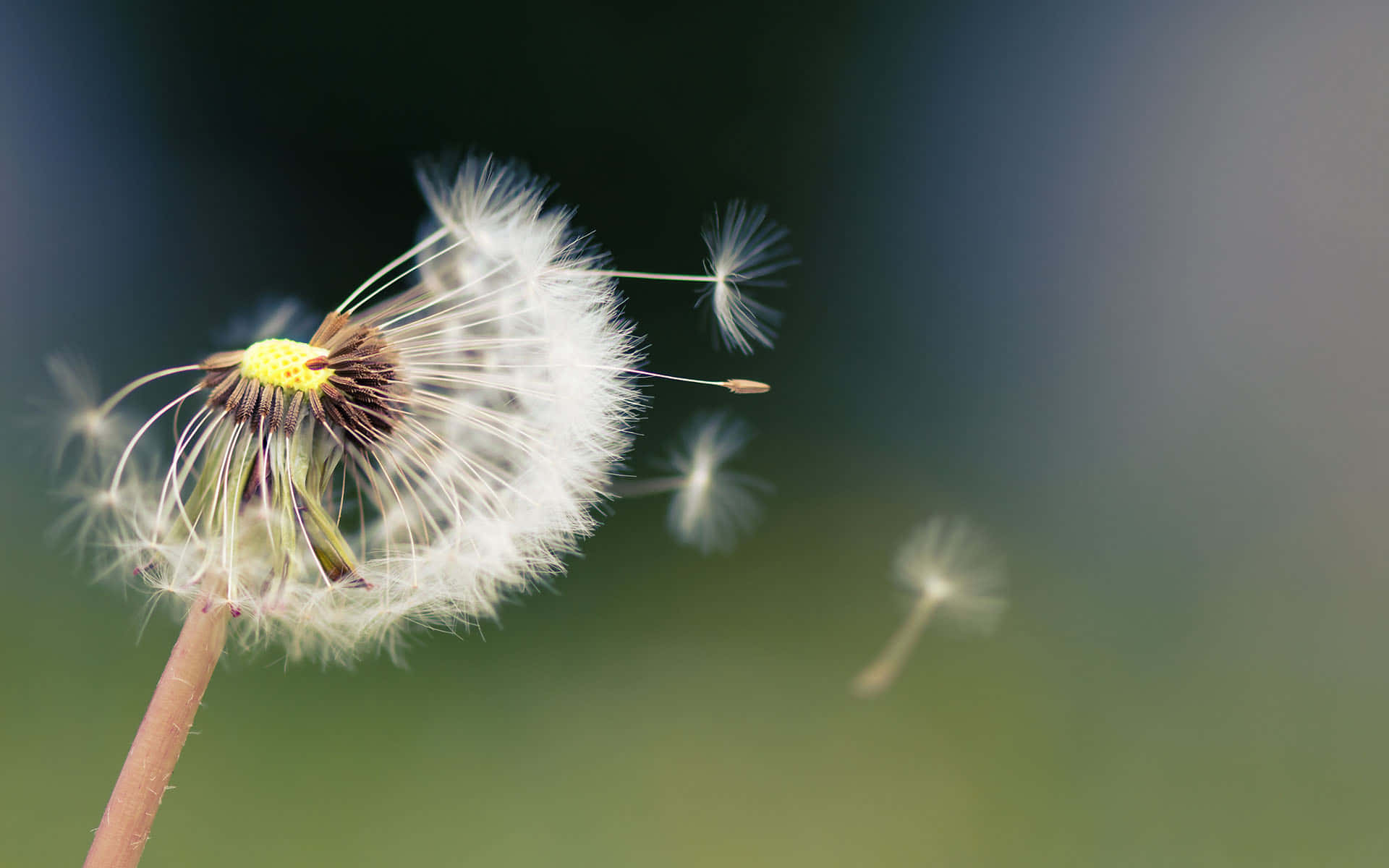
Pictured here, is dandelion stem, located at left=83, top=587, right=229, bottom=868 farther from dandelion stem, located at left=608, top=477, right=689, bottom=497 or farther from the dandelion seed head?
dandelion stem, located at left=608, top=477, right=689, bottom=497

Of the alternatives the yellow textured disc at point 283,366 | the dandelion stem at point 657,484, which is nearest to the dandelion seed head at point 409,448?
the yellow textured disc at point 283,366

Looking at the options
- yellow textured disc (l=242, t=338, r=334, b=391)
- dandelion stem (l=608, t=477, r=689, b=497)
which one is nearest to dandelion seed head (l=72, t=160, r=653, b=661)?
yellow textured disc (l=242, t=338, r=334, b=391)

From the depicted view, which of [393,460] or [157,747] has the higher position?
[393,460]

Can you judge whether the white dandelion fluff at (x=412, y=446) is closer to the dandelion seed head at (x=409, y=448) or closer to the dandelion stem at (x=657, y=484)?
the dandelion seed head at (x=409, y=448)

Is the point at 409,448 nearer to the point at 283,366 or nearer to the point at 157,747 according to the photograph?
the point at 283,366

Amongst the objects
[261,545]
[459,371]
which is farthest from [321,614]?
[459,371]

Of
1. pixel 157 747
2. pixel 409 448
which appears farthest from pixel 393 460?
pixel 157 747

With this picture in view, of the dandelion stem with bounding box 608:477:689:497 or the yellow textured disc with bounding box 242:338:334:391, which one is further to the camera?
the dandelion stem with bounding box 608:477:689:497
